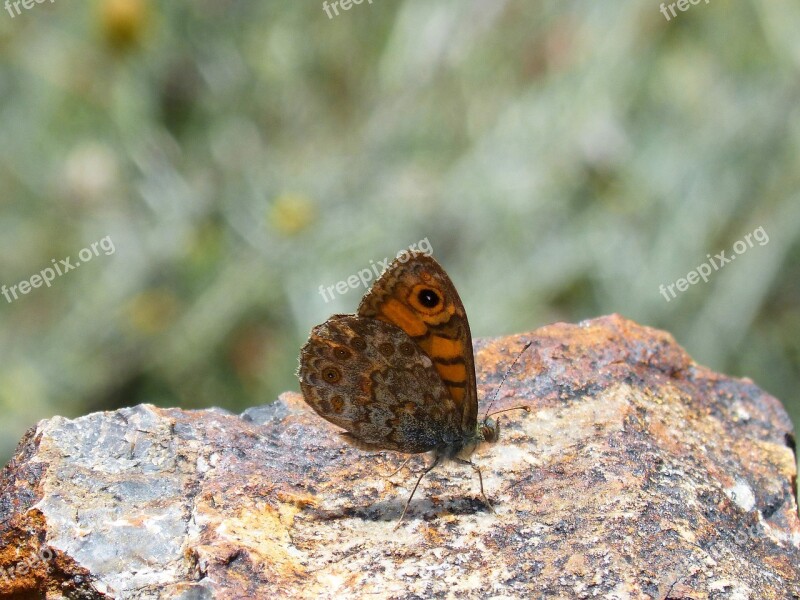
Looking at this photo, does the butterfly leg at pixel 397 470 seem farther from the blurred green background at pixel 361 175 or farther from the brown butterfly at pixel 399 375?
the blurred green background at pixel 361 175

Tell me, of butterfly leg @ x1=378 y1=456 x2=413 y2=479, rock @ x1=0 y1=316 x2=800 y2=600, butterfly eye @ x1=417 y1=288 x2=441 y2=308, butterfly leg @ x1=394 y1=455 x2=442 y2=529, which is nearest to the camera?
rock @ x1=0 y1=316 x2=800 y2=600

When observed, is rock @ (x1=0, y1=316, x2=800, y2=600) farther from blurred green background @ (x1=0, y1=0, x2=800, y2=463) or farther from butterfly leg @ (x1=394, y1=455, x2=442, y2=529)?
blurred green background @ (x1=0, y1=0, x2=800, y2=463)

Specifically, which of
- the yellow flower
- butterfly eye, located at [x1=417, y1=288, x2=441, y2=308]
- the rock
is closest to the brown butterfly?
butterfly eye, located at [x1=417, y1=288, x2=441, y2=308]

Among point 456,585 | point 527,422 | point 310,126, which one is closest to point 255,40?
point 310,126

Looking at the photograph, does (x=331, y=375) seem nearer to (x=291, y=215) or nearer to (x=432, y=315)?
(x=432, y=315)

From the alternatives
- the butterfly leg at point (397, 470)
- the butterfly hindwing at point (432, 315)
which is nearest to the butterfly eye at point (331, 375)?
the butterfly hindwing at point (432, 315)

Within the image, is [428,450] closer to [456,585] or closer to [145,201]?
[456,585]
